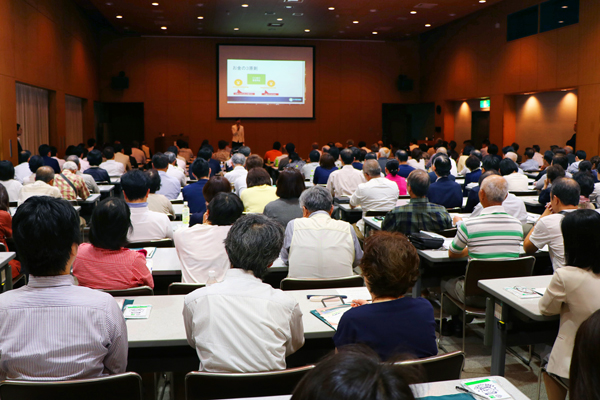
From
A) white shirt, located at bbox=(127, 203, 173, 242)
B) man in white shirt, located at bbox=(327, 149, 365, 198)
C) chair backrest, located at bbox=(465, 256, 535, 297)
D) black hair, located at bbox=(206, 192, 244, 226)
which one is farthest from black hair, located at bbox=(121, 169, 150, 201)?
man in white shirt, located at bbox=(327, 149, 365, 198)

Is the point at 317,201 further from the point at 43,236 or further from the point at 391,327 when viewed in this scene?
the point at 43,236

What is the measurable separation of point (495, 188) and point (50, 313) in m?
3.16

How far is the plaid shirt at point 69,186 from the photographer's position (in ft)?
22.9

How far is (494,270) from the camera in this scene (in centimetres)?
369

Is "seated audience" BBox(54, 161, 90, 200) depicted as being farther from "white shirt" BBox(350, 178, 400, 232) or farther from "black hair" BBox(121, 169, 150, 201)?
"white shirt" BBox(350, 178, 400, 232)

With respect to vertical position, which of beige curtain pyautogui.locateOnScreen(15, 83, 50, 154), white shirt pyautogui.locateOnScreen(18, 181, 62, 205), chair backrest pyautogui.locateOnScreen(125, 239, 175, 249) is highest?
beige curtain pyautogui.locateOnScreen(15, 83, 50, 154)

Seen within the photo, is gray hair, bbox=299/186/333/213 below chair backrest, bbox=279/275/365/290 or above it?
above

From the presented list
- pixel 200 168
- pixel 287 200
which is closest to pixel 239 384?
pixel 287 200

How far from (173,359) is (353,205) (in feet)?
13.7

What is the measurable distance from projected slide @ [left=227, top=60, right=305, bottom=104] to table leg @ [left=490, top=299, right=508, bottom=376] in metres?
15.2

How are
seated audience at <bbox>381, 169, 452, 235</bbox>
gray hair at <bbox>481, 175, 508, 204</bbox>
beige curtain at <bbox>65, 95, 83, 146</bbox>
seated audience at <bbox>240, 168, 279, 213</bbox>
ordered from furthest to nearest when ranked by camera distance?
1. beige curtain at <bbox>65, 95, 83, 146</bbox>
2. seated audience at <bbox>240, 168, 279, 213</bbox>
3. seated audience at <bbox>381, 169, 452, 235</bbox>
4. gray hair at <bbox>481, 175, 508, 204</bbox>

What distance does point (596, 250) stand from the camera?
2.57 meters

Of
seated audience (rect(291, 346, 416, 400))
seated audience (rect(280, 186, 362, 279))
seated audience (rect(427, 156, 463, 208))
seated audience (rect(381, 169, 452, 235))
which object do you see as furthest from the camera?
seated audience (rect(427, 156, 463, 208))

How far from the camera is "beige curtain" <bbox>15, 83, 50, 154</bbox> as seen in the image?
35.6 feet
